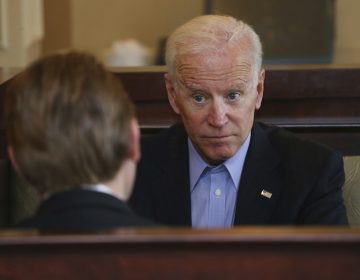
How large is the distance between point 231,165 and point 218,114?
0.18 m

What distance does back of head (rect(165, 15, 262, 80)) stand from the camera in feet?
8.00

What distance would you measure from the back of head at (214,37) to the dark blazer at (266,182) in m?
0.26

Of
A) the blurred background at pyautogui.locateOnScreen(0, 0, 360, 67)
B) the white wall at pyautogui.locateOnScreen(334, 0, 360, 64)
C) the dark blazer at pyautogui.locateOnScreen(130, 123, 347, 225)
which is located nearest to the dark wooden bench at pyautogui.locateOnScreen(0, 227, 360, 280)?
the dark blazer at pyautogui.locateOnScreen(130, 123, 347, 225)

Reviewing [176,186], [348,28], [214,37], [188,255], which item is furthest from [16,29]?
[188,255]

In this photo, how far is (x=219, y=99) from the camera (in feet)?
8.07

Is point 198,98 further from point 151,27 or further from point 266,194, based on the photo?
point 151,27

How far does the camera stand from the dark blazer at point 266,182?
8.07ft

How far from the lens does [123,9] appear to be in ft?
27.3

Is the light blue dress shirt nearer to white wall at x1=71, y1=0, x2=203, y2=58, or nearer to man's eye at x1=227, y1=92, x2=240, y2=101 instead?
man's eye at x1=227, y1=92, x2=240, y2=101

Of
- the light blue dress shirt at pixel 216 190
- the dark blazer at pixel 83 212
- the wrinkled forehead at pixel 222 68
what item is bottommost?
the light blue dress shirt at pixel 216 190

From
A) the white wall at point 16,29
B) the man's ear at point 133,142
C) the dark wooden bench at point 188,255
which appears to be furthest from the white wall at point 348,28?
the dark wooden bench at point 188,255

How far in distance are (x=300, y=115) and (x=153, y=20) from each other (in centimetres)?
537

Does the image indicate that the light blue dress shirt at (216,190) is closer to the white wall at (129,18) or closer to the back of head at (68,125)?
the back of head at (68,125)

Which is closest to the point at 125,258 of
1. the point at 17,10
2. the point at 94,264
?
the point at 94,264
